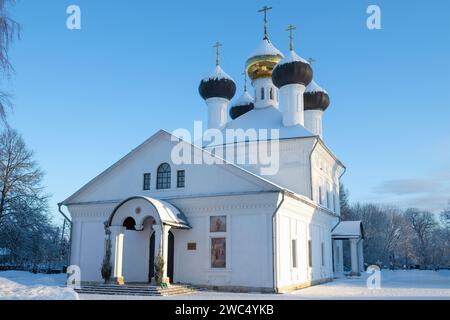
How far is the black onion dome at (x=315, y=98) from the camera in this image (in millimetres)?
27359

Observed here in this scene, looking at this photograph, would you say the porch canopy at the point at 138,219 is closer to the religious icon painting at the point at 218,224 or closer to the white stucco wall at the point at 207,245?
the white stucco wall at the point at 207,245

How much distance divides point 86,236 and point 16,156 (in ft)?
36.0

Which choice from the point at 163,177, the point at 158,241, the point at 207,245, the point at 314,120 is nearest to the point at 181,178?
the point at 163,177

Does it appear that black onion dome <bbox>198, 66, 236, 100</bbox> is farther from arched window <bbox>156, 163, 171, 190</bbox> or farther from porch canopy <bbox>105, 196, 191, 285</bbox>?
porch canopy <bbox>105, 196, 191, 285</bbox>

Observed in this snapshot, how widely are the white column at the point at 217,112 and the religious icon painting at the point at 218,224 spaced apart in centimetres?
980

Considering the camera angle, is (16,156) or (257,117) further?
(16,156)

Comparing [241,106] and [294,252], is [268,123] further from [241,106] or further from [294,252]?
[294,252]

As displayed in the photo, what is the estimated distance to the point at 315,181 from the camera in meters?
22.1

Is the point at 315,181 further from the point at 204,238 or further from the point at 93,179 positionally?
the point at 93,179

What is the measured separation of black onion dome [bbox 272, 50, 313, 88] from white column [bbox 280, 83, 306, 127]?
0.30m

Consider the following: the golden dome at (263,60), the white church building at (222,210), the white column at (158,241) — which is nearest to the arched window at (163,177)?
the white church building at (222,210)

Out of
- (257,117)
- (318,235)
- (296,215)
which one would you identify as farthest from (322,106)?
(296,215)

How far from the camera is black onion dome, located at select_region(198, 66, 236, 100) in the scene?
2606cm

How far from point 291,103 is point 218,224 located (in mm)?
8747
